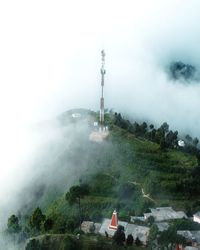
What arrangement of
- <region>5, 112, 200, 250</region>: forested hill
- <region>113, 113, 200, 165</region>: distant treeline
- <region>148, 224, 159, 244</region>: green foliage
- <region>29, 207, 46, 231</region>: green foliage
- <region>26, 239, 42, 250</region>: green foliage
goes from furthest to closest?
<region>113, 113, 200, 165</region>: distant treeline
<region>5, 112, 200, 250</region>: forested hill
<region>29, 207, 46, 231</region>: green foliage
<region>26, 239, 42, 250</region>: green foliage
<region>148, 224, 159, 244</region>: green foliage

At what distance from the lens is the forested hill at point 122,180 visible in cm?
6588

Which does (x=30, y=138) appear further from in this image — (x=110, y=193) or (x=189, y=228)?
(x=189, y=228)

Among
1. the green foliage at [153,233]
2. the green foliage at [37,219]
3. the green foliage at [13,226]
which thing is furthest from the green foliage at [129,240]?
the green foliage at [13,226]

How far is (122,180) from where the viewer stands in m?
72.1

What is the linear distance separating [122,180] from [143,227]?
1183cm

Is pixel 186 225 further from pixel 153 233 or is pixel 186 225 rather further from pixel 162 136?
pixel 162 136

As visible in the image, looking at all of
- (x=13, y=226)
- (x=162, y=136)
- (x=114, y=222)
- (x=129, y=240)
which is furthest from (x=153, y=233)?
(x=162, y=136)

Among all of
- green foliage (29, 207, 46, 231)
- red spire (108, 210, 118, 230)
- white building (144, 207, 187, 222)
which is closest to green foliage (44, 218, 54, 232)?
green foliage (29, 207, 46, 231)

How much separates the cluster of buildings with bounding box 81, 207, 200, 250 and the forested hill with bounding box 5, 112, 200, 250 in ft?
4.13

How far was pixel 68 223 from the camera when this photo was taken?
6275cm

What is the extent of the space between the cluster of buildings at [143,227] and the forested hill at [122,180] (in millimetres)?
1259

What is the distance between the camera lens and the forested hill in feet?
216

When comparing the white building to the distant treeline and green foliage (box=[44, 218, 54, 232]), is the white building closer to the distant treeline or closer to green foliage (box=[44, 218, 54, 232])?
green foliage (box=[44, 218, 54, 232])

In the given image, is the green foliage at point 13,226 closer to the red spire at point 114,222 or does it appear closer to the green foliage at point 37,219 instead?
the green foliage at point 37,219
